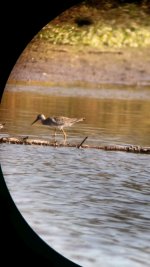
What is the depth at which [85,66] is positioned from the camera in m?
3.73

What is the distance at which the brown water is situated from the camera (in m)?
2.47

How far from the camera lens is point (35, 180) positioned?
3295 mm

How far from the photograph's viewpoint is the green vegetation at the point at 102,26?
2918mm

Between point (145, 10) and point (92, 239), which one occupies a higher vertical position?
point (145, 10)

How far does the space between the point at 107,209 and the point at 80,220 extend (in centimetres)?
25

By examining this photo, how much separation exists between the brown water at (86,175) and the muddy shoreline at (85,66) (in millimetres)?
130

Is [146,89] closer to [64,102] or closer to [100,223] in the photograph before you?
[64,102]

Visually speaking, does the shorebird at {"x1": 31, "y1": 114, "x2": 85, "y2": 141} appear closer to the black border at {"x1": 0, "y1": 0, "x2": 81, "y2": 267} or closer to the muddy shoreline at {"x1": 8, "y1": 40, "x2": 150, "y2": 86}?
the muddy shoreline at {"x1": 8, "y1": 40, "x2": 150, "y2": 86}

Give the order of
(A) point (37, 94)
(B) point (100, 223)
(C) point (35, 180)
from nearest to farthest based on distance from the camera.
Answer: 1. (B) point (100, 223)
2. (C) point (35, 180)
3. (A) point (37, 94)

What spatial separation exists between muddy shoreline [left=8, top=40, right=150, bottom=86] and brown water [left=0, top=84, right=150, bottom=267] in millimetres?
130

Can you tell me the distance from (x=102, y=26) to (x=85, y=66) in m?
0.57

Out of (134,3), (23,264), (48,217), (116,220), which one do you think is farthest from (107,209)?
(134,3)

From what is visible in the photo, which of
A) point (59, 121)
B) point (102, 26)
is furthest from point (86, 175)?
point (102, 26)

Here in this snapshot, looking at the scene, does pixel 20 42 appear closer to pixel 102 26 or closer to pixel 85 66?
pixel 102 26
